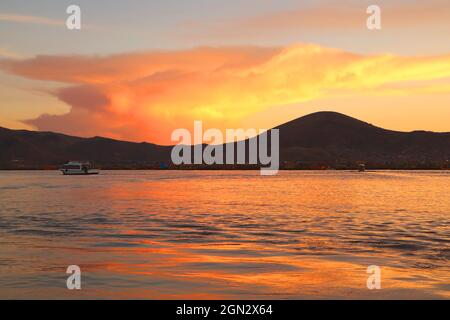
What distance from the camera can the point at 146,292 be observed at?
14.7m

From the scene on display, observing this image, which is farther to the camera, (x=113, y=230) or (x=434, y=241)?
(x=113, y=230)

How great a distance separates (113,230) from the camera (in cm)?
2961

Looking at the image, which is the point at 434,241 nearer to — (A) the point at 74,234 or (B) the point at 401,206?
(A) the point at 74,234

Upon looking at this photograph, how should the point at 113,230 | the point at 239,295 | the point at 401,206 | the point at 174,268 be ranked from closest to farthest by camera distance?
the point at 239,295 < the point at 174,268 < the point at 113,230 < the point at 401,206

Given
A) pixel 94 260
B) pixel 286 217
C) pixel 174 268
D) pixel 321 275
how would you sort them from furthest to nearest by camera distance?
pixel 286 217 < pixel 94 260 < pixel 174 268 < pixel 321 275

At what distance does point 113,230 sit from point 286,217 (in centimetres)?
1244

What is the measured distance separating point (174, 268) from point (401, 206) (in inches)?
1303

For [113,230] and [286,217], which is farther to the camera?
[286,217]
